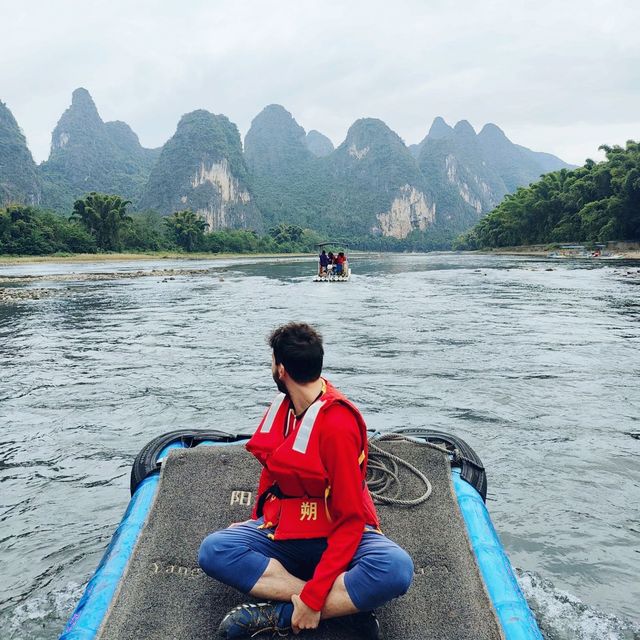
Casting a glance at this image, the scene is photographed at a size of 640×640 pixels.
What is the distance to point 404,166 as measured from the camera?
173 metres

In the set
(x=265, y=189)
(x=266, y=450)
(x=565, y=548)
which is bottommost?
(x=565, y=548)

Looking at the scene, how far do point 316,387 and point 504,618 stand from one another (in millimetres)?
1151

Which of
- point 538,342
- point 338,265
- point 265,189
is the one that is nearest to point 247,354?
point 538,342

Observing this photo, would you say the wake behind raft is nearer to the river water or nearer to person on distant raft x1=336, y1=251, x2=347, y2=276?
the river water

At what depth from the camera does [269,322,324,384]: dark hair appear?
2236 mm

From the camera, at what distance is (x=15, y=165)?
4001 inches

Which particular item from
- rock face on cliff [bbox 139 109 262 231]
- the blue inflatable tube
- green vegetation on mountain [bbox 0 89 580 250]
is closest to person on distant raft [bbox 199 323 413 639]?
the blue inflatable tube

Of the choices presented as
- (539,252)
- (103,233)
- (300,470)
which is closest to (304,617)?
(300,470)

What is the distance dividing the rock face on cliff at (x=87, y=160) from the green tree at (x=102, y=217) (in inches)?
2850

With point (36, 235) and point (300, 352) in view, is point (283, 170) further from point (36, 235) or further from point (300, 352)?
point (300, 352)

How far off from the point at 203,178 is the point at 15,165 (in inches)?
1638

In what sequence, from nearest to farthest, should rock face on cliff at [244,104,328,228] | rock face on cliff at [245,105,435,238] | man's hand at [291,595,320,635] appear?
man's hand at [291,595,320,635] → rock face on cliff at [244,104,328,228] → rock face on cliff at [245,105,435,238]

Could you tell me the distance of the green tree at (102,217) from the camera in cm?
5706

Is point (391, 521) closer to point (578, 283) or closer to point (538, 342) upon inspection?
point (538, 342)
